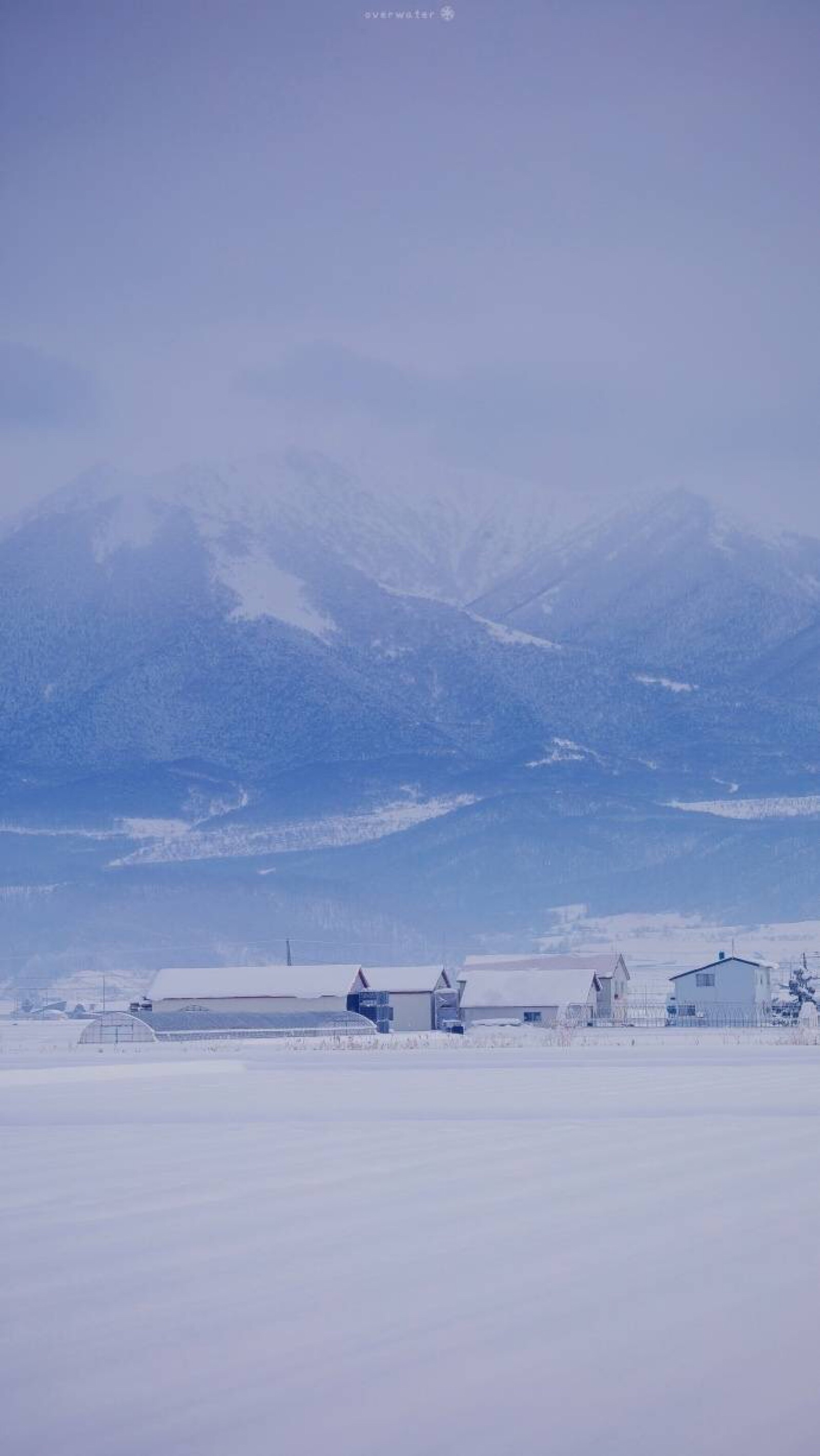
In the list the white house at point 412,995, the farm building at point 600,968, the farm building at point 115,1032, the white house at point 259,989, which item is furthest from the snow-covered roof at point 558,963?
the farm building at point 115,1032

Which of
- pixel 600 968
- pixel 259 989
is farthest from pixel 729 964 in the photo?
pixel 259 989

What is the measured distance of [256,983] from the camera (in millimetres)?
84250

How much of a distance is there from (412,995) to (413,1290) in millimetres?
80893

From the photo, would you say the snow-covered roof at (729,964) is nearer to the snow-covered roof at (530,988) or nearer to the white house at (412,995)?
the snow-covered roof at (530,988)

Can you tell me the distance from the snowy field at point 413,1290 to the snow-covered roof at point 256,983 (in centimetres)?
6871

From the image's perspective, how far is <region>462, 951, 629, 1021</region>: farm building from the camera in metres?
90.0

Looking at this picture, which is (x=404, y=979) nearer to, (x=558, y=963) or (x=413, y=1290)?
(x=558, y=963)

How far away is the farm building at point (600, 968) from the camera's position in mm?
90000

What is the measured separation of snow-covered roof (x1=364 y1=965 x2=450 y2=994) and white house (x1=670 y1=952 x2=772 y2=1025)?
11.6 meters

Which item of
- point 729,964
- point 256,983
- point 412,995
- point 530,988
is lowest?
point 412,995

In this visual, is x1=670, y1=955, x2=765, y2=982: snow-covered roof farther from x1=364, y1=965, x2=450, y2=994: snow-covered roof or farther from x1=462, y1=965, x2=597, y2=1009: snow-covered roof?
x1=364, y1=965, x2=450, y2=994: snow-covered roof

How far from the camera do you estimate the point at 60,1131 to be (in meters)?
14.5

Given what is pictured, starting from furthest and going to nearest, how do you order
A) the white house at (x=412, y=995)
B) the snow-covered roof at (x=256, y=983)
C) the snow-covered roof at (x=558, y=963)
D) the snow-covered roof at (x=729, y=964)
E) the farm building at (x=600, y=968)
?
the snow-covered roof at (x=558, y=963) → the farm building at (x=600, y=968) → the white house at (x=412, y=995) → the snow-covered roof at (x=729, y=964) → the snow-covered roof at (x=256, y=983)

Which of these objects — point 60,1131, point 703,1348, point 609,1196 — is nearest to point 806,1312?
point 703,1348
